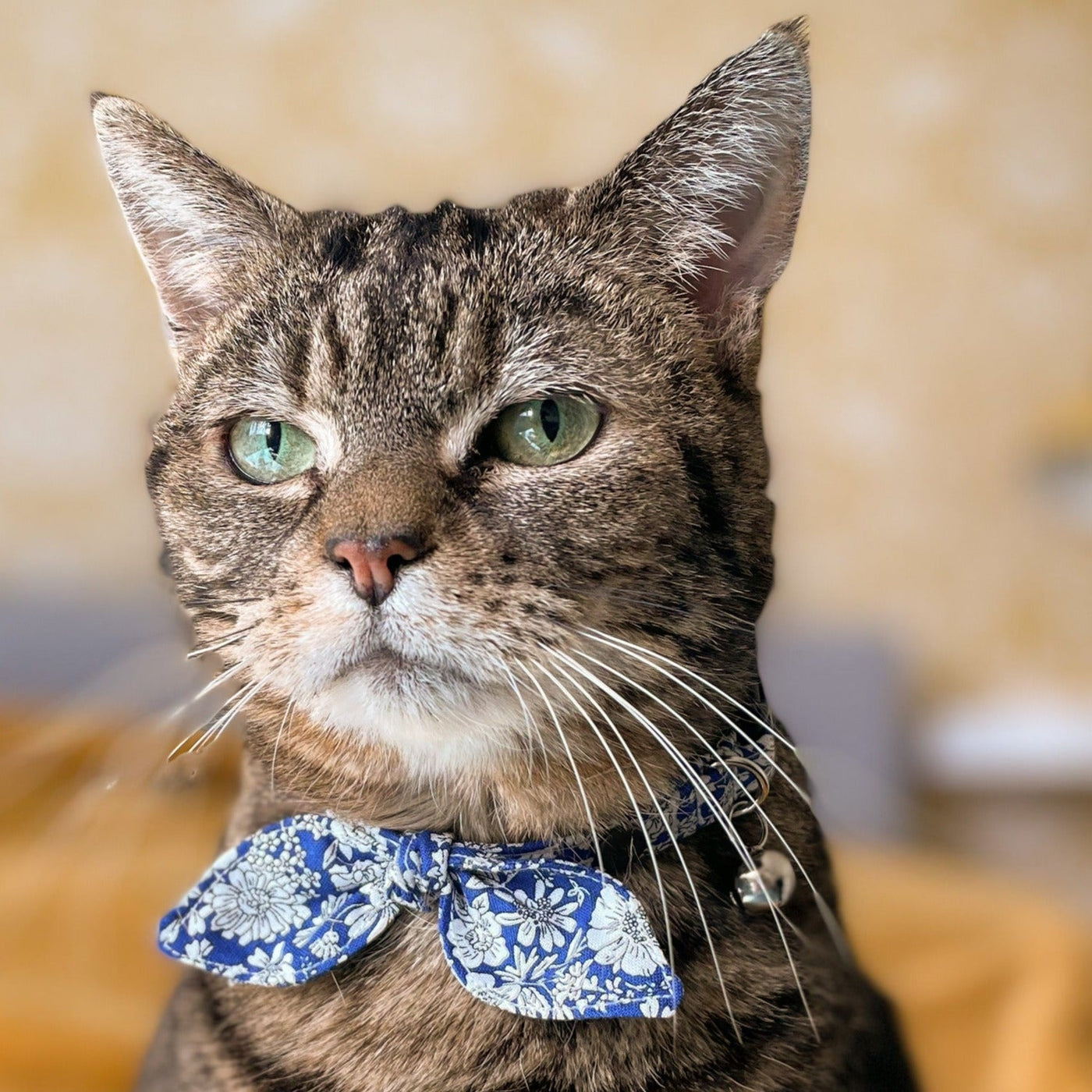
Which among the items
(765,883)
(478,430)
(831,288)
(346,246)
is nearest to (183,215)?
(346,246)

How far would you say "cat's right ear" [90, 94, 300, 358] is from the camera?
22.1 inches

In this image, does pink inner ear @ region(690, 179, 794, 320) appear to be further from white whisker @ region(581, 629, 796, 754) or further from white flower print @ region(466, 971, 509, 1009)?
white flower print @ region(466, 971, 509, 1009)

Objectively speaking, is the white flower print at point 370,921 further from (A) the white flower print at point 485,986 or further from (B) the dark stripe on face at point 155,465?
(B) the dark stripe on face at point 155,465

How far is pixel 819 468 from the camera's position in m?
1.59

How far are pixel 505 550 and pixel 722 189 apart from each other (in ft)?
0.70

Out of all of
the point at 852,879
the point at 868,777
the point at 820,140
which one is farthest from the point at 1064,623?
the point at 852,879

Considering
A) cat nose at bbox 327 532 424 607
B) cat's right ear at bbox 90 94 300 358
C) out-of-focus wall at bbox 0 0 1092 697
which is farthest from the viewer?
out-of-focus wall at bbox 0 0 1092 697

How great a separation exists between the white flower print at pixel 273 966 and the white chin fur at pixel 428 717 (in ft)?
0.36

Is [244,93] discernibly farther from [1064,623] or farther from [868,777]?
[1064,623]

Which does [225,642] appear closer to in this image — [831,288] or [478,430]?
[478,430]

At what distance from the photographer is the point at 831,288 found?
5.00ft

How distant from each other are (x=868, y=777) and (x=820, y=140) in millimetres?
763

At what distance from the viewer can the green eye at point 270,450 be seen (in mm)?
532

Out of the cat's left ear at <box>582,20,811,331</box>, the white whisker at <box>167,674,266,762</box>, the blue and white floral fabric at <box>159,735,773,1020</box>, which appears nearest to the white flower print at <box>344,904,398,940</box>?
the blue and white floral fabric at <box>159,735,773,1020</box>
